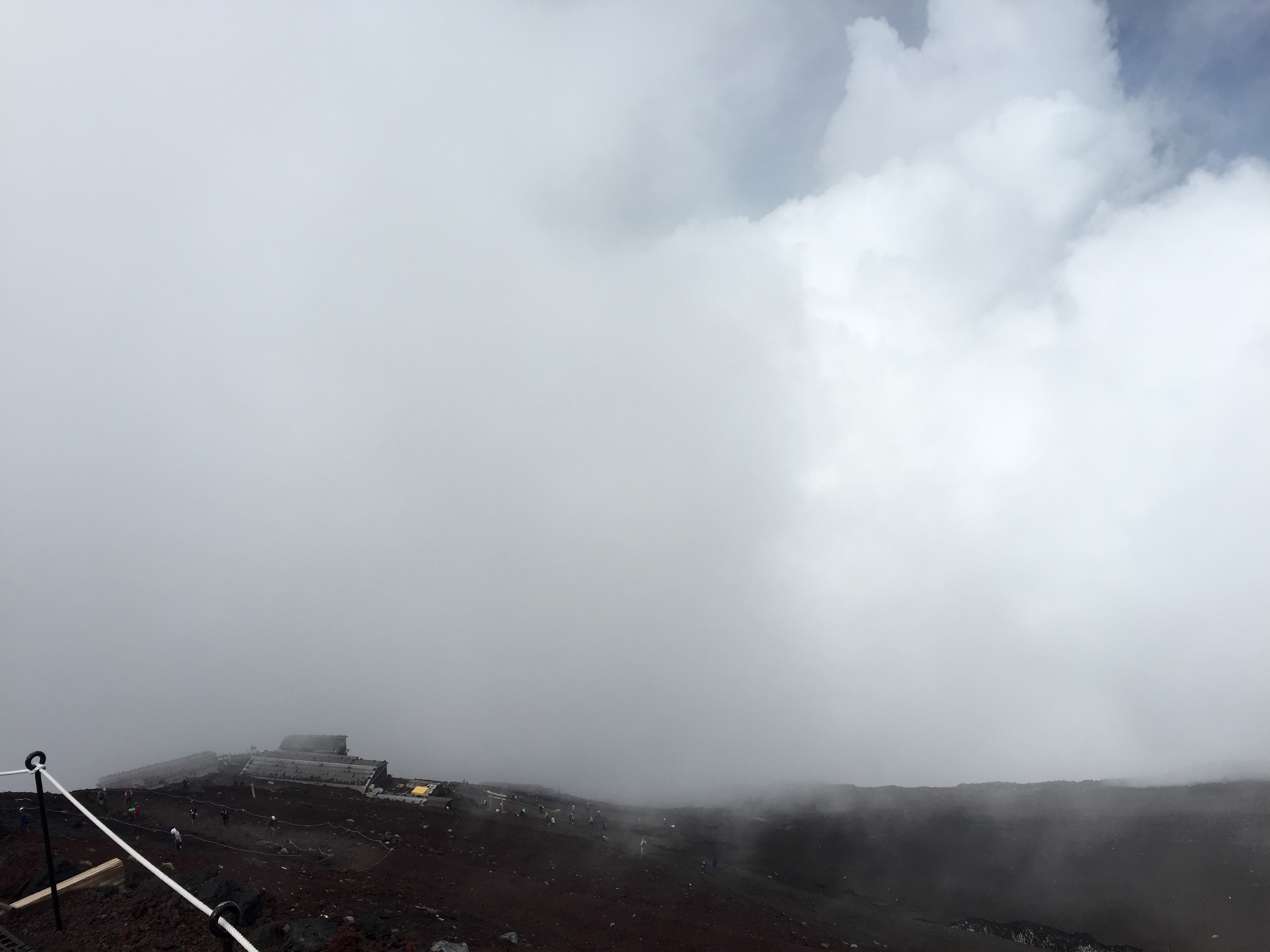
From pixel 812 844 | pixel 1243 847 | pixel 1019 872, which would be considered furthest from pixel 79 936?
pixel 1243 847

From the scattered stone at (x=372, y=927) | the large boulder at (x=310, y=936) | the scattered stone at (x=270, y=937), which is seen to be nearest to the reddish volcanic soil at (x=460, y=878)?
the scattered stone at (x=372, y=927)

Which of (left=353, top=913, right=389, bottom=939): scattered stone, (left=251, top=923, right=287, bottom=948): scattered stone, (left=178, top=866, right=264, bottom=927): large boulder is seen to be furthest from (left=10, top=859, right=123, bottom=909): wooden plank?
(left=353, top=913, right=389, bottom=939): scattered stone

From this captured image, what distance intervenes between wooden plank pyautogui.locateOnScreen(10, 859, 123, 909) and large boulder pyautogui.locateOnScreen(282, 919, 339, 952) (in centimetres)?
518

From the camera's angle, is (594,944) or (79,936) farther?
(594,944)

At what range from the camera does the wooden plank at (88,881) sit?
708 inches

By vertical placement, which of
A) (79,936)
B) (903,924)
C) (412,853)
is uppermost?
(79,936)

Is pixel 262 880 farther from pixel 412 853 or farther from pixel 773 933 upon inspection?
pixel 773 933

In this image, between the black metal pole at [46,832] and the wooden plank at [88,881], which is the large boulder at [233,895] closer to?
the wooden plank at [88,881]

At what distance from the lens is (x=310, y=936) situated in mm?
21766

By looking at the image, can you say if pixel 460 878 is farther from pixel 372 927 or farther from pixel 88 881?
pixel 88 881

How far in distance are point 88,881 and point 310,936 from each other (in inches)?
250

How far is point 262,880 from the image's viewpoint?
96.9 ft

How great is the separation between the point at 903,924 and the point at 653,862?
1272 cm

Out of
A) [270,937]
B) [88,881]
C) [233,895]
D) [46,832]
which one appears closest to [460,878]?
[233,895]
